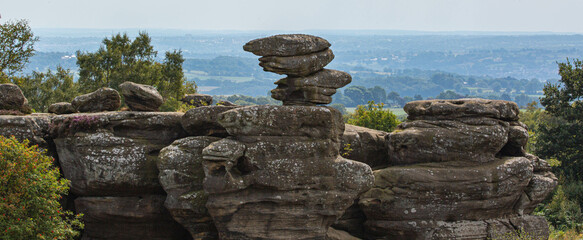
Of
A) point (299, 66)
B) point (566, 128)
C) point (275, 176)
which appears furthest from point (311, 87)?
point (566, 128)

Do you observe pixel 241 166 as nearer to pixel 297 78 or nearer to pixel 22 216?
pixel 297 78

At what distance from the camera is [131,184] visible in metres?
27.3

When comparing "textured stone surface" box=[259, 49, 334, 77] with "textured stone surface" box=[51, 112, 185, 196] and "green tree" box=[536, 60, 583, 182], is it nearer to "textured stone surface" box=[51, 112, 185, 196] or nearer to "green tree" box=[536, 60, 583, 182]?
"textured stone surface" box=[51, 112, 185, 196]

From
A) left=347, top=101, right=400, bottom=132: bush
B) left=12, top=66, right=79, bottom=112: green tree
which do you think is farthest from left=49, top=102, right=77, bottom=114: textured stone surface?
left=12, top=66, right=79, bottom=112: green tree

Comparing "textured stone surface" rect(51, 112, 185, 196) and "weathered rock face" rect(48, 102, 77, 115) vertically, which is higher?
"weathered rock face" rect(48, 102, 77, 115)

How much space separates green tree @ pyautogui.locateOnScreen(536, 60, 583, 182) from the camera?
144 ft

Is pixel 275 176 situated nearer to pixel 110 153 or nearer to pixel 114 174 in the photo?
pixel 114 174

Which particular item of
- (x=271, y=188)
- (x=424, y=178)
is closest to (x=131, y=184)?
(x=271, y=188)

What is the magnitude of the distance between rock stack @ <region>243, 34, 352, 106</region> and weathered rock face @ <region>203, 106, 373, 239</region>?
2.07m

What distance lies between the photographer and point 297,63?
27047mm

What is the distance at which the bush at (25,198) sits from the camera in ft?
71.4

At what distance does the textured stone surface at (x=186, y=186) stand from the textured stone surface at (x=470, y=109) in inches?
506

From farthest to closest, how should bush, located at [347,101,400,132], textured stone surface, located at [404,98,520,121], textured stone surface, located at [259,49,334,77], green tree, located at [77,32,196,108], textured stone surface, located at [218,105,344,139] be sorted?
green tree, located at [77,32,196,108]
bush, located at [347,101,400,132]
textured stone surface, located at [404,98,520,121]
textured stone surface, located at [259,49,334,77]
textured stone surface, located at [218,105,344,139]

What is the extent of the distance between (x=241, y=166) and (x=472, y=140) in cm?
1264
